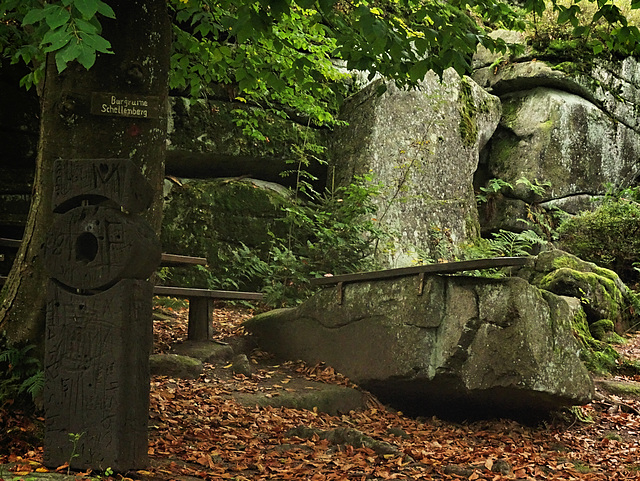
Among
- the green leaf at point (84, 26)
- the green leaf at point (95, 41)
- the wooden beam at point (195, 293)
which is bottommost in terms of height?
the wooden beam at point (195, 293)

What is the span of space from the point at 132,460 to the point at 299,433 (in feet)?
5.65

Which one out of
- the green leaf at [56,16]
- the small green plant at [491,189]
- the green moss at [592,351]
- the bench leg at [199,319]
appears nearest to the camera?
the green leaf at [56,16]

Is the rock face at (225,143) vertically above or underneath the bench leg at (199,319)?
above

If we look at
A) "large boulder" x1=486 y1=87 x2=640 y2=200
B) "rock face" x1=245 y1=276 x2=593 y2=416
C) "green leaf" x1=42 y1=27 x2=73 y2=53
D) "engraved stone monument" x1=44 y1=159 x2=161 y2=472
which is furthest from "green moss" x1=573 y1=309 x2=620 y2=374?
"green leaf" x1=42 y1=27 x2=73 y2=53

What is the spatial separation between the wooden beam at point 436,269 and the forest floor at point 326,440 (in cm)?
99


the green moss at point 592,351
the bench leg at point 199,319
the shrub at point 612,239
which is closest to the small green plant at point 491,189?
the shrub at point 612,239

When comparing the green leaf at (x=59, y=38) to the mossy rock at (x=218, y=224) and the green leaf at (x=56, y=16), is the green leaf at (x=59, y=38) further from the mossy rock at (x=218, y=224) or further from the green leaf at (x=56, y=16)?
the mossy rock at (x=218, y=224)

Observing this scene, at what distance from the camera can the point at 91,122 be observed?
17.4 feet

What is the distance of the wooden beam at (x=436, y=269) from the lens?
6.38 m

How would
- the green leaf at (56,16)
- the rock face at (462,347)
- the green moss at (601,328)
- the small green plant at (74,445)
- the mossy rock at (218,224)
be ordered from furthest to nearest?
the mossy rock at (218,224), the green moss at (601,328), the rock face at (462,347), the small green plant at (74,445), the green leaf at (56,16)

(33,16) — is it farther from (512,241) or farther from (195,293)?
(512,241)

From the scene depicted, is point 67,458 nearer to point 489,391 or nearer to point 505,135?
point 489,391

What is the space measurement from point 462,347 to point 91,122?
12.7 ft

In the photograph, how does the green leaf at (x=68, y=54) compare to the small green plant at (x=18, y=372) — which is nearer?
the green leaf at (x=68, y=54)
